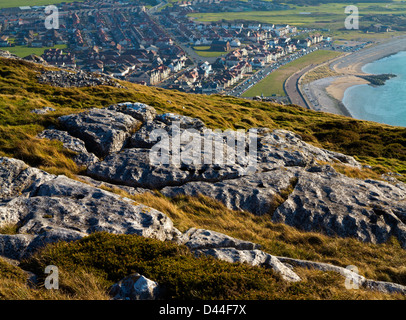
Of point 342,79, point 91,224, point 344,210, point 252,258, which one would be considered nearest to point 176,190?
point 91,224

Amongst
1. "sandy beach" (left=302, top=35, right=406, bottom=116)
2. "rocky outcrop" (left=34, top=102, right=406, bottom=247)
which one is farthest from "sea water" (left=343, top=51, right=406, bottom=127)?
"rocky outcrop" (left=34, top=102, right=406, bottom=247)

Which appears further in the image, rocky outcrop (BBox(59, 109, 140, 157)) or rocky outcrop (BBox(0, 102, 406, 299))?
rocky outcrop (BBox(59, 109, 140, 157))

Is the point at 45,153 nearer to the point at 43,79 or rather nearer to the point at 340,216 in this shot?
the point at 340,216

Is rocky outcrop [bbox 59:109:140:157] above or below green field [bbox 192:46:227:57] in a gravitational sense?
below

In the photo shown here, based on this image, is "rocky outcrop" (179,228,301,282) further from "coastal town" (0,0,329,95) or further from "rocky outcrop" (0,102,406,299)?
"coastal town" (0,0,329,95)

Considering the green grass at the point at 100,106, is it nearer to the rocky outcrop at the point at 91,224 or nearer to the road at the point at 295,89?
the rocky outcrop at the point at 91,224

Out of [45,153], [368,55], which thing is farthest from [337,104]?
[45,153]
